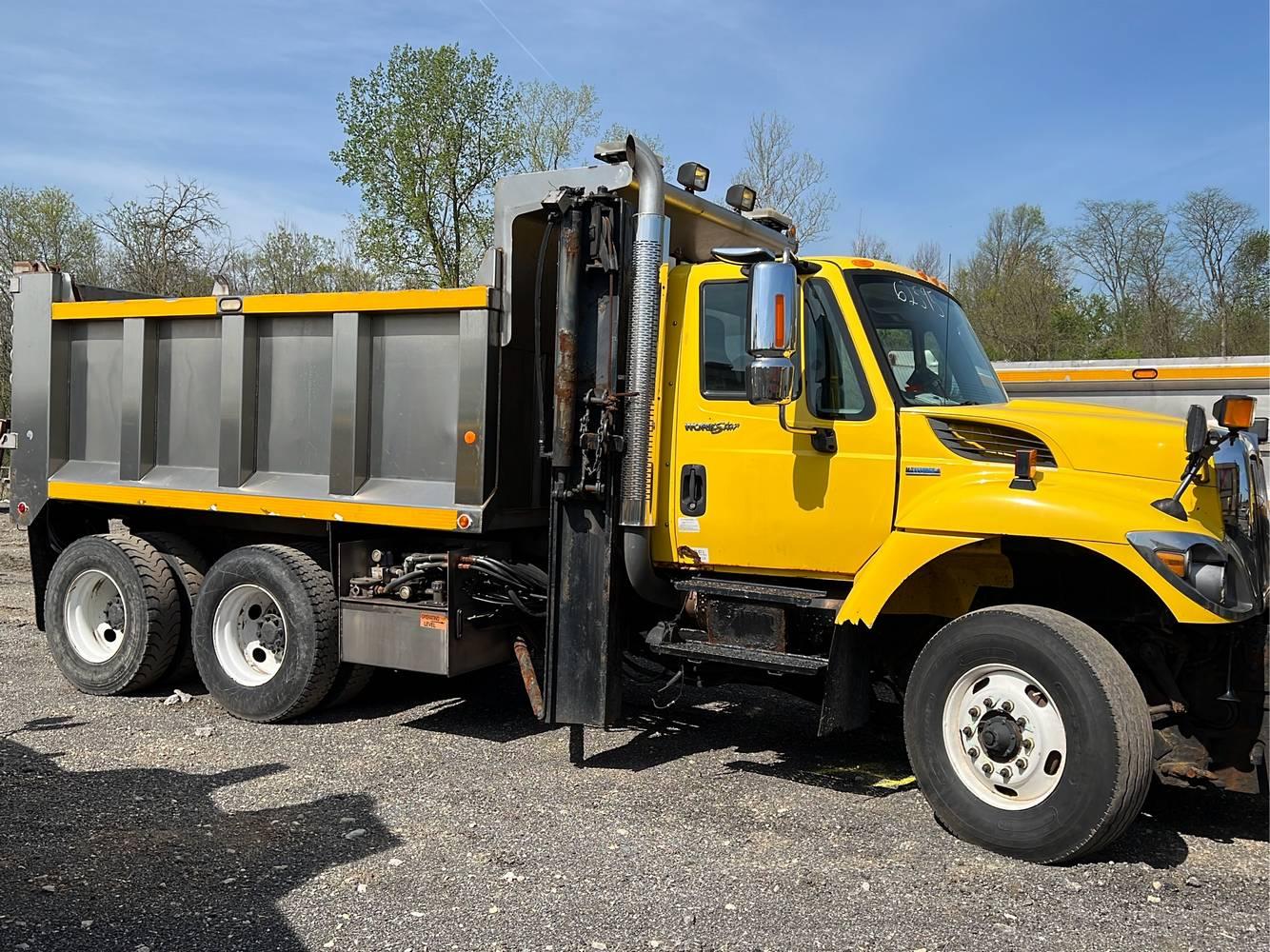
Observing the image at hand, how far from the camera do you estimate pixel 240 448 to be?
723 centimetres

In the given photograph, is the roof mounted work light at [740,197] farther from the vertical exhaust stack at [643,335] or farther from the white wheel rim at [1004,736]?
the white wheel rim at [1004,736]

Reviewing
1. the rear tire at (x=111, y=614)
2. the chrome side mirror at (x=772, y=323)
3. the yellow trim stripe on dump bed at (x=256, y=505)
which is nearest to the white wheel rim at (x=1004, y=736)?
the chrome side mirror at (x=772, y=323)

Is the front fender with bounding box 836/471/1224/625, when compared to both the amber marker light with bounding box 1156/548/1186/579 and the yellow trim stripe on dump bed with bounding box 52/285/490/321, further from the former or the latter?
the yellow trim stripe on dump bed with bounding box 52/285/490/321

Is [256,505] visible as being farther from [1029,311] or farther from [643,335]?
[1029,311]

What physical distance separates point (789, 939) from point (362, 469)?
3921 millimetres

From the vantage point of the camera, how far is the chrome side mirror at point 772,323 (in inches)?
201

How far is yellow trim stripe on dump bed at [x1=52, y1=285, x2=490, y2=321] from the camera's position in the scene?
6379 millimetres

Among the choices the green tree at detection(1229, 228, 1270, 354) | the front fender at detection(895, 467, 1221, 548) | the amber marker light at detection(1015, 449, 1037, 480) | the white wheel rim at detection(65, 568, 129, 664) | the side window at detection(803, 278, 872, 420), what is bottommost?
A: the white wheel rim at detection(65, 568, 129, 664)

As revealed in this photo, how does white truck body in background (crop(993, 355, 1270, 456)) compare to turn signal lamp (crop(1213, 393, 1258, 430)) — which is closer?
turn signal lamp (crop(1213, 393, 1258, 430))

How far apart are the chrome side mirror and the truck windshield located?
0.68m

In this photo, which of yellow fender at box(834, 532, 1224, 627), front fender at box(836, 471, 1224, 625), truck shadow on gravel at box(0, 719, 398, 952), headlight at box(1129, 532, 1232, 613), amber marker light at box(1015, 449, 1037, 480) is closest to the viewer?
truck shadow on gravel at box(0, 719, 398, 952)

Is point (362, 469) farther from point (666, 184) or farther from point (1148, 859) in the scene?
point (1148, 859)

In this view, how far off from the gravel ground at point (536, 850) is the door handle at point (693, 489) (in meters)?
1.43

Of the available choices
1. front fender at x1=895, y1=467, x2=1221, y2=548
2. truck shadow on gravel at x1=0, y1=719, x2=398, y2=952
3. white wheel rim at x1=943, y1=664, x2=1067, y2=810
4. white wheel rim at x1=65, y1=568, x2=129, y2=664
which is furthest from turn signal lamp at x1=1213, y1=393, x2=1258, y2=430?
white wheel rim at x1=65, y1=568, x2=129, y2=664
